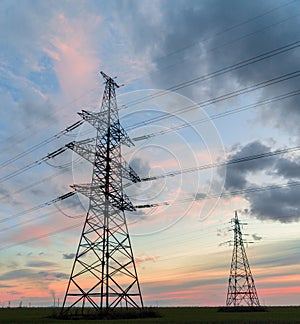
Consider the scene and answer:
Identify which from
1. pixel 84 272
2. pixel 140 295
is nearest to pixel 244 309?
pixel 140 295

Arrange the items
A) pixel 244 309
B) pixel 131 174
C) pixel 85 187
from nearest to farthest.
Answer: pixel 85 187 < pixel 131 174 < pixel 244 309

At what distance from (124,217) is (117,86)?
2118 cm

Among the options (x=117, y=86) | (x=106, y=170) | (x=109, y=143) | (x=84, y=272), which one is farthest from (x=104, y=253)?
(x=117, y=86)

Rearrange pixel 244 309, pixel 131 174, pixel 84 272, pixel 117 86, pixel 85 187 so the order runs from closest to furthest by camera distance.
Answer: pixel 84 272 < pixel 85 187 < pixel 131 174 < pixel 117 86 < pixel 244 309

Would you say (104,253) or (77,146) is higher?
(77,146)

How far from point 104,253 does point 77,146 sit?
48.3 feet

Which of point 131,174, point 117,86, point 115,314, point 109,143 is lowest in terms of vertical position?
point 115,314

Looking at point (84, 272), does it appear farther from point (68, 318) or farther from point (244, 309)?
point (244, 309)

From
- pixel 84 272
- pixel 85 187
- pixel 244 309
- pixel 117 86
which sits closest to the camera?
pixel 84 272

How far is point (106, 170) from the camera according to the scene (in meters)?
55.0

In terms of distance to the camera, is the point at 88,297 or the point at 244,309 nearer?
the point at 88,297

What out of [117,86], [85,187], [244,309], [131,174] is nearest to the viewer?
[85,187]

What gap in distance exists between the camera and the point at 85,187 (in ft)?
171

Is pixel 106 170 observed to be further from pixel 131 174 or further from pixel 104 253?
pixel 104 253
